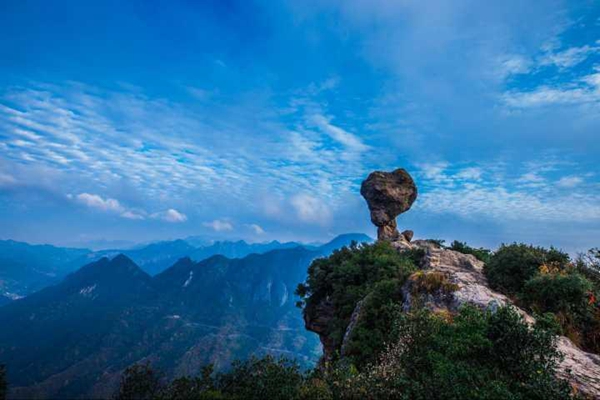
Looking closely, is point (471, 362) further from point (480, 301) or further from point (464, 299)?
point (480, 301)

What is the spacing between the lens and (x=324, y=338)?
3177 cm

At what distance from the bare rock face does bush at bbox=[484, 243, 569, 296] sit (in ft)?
77.1

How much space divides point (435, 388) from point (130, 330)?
684ft

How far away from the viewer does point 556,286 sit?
50.1 ft

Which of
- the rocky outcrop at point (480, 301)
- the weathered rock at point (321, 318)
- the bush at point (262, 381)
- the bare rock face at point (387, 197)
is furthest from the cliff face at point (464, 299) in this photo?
the bare rock face at point (387, 197)

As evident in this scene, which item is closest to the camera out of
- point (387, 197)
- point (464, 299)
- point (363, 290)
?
point (464, 299)

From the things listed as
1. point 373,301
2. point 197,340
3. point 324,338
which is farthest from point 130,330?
point 373,301

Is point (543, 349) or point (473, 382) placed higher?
point (543, 349)

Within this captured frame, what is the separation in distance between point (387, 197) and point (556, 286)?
30500 mm

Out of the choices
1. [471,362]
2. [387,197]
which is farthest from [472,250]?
[471,362]

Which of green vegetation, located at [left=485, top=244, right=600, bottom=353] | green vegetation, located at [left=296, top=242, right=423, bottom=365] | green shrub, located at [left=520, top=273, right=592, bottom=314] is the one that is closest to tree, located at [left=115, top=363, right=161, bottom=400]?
green vegetation, located at [left=296, top=242, right=423, bottom=365]

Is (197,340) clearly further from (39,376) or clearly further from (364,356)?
(364,356)

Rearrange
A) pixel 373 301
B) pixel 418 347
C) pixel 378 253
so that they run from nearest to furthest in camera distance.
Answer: pixel 418 347, pixel 373 301, pixel 378 253

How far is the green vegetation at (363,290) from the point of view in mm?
16531
